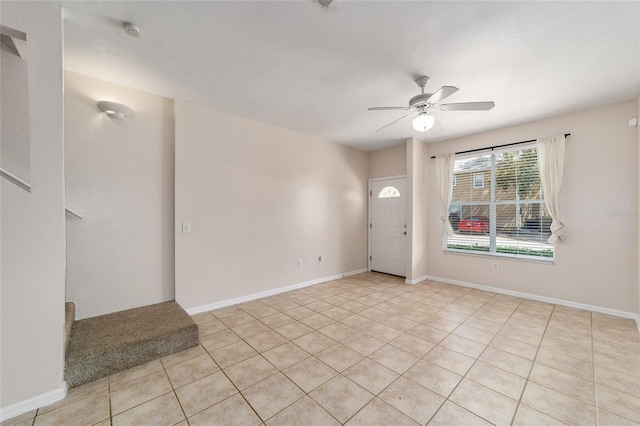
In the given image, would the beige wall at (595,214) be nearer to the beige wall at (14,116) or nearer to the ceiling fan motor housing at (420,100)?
the ceiling fan motor housing at (420,100)

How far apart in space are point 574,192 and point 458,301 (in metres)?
2.20

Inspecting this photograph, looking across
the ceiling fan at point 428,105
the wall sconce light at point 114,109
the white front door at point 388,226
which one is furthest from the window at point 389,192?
the wall sconce light at point 114,109

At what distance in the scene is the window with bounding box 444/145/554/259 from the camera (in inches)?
154

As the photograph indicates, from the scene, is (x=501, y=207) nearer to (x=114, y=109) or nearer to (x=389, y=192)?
(x=389, y=192)

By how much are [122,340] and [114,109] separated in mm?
2300

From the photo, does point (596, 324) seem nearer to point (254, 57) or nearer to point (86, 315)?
point (254, 57)

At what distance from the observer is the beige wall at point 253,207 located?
10.9 feet

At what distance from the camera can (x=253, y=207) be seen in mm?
3930

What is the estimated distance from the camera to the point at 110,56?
2.35 meters

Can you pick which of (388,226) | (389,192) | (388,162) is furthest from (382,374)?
(388,162)

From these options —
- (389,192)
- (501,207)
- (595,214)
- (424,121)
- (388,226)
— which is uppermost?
(424,121)

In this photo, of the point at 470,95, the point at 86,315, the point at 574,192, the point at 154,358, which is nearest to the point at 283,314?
the point at 154,358

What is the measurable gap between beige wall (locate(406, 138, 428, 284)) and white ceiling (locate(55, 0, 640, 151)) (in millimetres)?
1652

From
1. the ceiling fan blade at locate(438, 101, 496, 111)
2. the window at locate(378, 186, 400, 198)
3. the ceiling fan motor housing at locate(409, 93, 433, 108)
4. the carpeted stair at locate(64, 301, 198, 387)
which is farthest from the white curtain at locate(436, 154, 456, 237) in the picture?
the carpeted stair at locate(64, 301, 198, 387)
